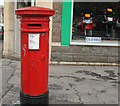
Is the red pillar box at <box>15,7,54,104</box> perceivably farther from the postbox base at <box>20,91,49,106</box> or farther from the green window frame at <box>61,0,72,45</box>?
the green window frame at <box>61,0,72,45</box>

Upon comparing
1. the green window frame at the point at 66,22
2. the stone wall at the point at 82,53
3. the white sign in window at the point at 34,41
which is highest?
the green window frame at the point at 66,22

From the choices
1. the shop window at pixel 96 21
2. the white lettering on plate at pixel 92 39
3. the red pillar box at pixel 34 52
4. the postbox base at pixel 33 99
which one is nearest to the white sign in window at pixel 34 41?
the red pillar box at pixel 34 52

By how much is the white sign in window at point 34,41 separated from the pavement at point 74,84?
142 cm

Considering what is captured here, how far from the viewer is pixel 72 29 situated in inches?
264

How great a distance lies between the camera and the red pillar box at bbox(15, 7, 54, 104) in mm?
2852

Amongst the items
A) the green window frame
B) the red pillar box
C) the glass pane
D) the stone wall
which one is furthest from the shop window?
the red pillar box

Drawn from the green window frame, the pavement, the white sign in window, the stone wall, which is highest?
the green window frame

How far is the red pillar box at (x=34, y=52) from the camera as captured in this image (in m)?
2.85

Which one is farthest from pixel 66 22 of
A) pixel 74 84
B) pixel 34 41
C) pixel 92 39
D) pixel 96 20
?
pixel 34 41

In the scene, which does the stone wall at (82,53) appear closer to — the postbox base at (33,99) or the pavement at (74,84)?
the pavement at (74,84)

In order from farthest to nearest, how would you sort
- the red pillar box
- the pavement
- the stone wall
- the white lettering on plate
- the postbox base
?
1. the white lettering on plate
2. the stone wall
3. the pavement
4. the postbox base
5. the red pillar box

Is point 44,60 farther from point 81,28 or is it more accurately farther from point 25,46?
point 81,28

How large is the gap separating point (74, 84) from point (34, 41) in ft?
7.56

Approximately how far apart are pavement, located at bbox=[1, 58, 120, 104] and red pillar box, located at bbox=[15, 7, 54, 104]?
2.35 feet
